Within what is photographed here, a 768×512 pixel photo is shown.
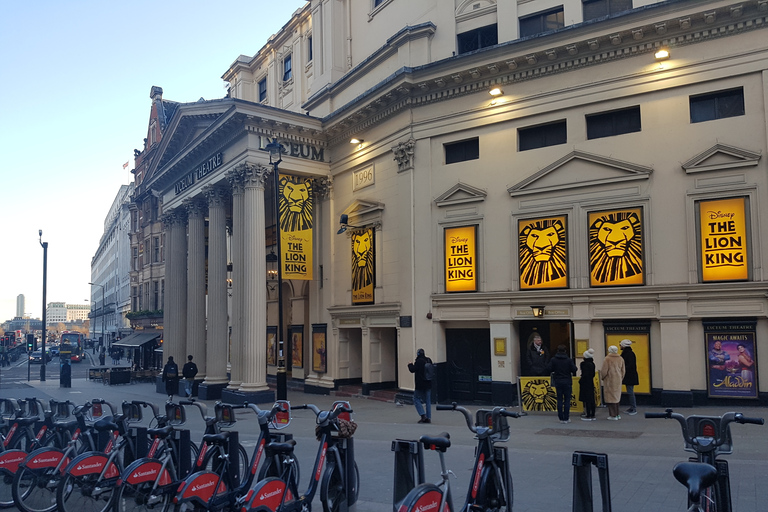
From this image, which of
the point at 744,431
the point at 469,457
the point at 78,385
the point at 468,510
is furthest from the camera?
the point at 78,385

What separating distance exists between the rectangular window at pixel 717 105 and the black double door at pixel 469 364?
8.46m

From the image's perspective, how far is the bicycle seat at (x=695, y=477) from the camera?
4.29 metres

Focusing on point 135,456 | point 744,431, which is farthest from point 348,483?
point 744,431

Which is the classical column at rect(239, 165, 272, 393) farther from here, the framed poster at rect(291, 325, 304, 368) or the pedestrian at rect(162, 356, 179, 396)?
the pedestrian at rect(162, 356, 179, 396)

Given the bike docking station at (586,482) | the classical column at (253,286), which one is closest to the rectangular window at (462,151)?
the classical column at (253,286)

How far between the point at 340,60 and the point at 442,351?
13189mm

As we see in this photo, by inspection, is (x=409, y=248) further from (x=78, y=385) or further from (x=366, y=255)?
(x=78, y=385)

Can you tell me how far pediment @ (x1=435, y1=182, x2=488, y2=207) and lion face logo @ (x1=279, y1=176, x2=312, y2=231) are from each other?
5513 mm

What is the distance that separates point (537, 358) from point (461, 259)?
3828 mm

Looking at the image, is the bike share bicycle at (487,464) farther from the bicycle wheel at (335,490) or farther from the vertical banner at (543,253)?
the vertical banner at (543,253)

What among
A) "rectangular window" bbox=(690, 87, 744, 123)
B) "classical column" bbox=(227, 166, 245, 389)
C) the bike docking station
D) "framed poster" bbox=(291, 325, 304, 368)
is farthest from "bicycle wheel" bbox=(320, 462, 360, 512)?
"framed poster" bbox=(291, 325, 304, 368)

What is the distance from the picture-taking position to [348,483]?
7.54 metres

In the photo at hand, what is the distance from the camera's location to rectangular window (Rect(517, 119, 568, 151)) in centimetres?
1850

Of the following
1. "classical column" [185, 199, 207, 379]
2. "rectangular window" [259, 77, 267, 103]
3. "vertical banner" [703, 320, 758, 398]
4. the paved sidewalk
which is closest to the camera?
the paved sidewalk
